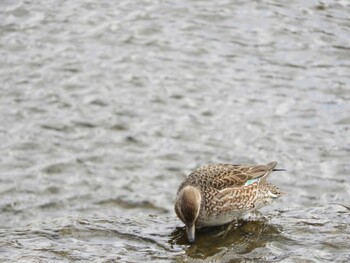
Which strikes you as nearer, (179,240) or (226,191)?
(179,240)

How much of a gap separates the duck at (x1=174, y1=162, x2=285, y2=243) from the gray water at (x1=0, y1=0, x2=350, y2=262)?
19 cm

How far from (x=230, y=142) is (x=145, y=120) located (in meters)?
1.38

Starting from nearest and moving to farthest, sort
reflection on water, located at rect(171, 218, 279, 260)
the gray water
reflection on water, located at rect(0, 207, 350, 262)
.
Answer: reflection on water, located at rect(0, 207, 350, 262), reflection on water, located at rect(171, 218, 279, 260), the gray water

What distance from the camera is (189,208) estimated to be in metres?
8.88

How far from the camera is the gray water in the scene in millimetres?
9141

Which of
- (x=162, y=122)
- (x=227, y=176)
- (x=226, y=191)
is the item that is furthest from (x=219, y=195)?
(x=162, y=122)

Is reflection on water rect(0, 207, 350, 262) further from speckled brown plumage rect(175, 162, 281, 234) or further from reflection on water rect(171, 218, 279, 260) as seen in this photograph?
speckled brown plumage rect(175, 162, 281, 234)

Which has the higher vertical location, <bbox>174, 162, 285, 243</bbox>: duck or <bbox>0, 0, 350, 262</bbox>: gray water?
<bbox>174, 162, 285, 243</bbox>: duck

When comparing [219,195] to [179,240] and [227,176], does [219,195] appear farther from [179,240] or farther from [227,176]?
[179,240]

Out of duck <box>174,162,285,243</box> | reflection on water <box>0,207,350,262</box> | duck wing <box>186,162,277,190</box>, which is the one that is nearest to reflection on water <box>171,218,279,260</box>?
reflection on water <box>0,207,350,262</box>

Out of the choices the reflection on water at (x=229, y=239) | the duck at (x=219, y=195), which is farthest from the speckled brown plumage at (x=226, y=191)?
the reflection on water at (x=229, y=239)

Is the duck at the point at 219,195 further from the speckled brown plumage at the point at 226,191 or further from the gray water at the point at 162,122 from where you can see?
the gray water at the point at 162,122

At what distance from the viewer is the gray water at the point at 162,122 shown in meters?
9.14

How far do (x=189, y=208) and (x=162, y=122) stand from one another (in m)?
4.05
